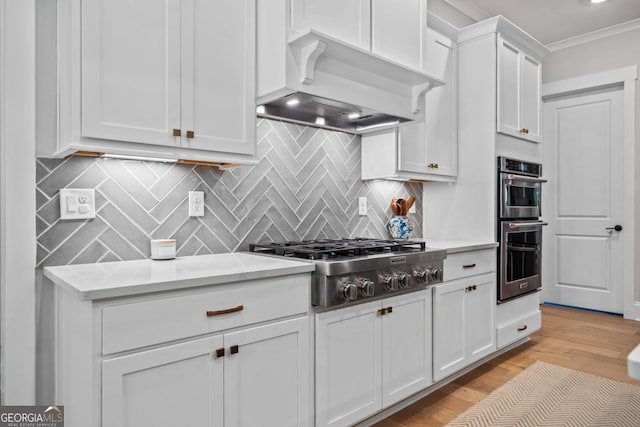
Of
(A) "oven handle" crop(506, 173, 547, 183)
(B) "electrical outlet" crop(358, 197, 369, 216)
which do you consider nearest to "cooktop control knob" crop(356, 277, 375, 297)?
(B) "electrical outlet" crop(358, 197, 369, 216)

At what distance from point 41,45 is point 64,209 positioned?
2.14ft

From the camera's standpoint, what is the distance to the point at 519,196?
3.34 m

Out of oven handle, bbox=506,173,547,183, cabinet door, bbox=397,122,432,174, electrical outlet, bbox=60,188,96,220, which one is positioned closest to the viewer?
electrical outlet, bbox=60,188,96,220

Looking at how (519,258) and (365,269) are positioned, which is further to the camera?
(519,258)

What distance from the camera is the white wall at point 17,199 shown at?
1593 millimetres

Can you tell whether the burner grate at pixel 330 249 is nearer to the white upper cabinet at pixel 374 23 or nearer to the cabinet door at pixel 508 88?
the white upper cabinet at pixel 374 23

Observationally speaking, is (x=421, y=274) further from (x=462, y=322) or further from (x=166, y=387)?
(x=166, y=387)

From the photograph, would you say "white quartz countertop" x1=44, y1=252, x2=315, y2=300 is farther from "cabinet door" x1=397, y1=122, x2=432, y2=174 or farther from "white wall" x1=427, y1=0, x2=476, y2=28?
"white wall" x1=427, y1=0, x2=476, y2=28

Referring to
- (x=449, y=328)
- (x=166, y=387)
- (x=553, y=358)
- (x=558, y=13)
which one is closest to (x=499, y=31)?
(x=558, y=13)

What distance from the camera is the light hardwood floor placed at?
242 cm

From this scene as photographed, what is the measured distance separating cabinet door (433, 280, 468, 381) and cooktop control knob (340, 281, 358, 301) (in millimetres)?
806

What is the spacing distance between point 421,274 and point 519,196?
152 cm

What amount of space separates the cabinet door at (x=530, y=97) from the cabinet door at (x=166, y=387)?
10.1ft

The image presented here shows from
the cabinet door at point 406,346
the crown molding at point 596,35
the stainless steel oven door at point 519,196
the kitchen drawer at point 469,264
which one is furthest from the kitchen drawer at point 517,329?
the crown molding at point 596,35
